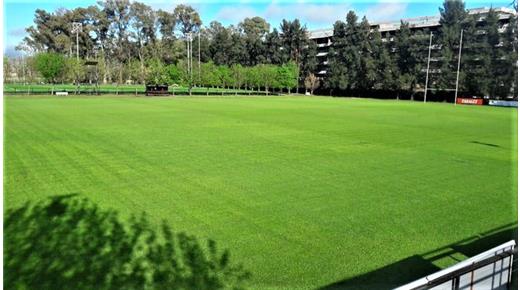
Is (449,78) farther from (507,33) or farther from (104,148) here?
(104,148)

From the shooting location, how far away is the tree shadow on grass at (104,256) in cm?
559

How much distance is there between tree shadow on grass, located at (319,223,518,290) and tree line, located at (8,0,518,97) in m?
42.1

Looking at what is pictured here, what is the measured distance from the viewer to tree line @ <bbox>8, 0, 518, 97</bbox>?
57.7m

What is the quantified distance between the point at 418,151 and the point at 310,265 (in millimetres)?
10803

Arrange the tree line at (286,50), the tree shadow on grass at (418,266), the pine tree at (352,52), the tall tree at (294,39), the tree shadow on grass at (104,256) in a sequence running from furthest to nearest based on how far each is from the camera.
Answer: the tall tree at (294,39)
the pine tree at (352,52)
the tree line at (286,50)
the tree shadow on grass at (418,266)
the tree shadow on grass at (104,256)

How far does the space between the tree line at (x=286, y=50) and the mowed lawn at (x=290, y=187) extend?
3527 cm

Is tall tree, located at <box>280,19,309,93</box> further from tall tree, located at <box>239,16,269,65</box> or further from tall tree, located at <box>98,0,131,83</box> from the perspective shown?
tall tree, located at <box>98,0,131,83</box>

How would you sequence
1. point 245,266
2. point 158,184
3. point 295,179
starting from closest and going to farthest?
point 245,266 → point 158,184 → point 295,179

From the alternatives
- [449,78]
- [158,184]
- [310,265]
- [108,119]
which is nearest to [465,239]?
[310,265]

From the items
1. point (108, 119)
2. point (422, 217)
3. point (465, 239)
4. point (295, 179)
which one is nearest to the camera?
point (465, 239)

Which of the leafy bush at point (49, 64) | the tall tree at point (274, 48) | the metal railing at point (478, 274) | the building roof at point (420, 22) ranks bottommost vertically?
the metal railing at point (478, 274)

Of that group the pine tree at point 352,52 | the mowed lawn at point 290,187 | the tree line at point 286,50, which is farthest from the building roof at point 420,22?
the mowed lawn at point 290,187

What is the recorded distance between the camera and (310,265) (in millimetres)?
6230

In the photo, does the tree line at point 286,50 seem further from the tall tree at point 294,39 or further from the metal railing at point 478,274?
the metal railing at point 478,274
